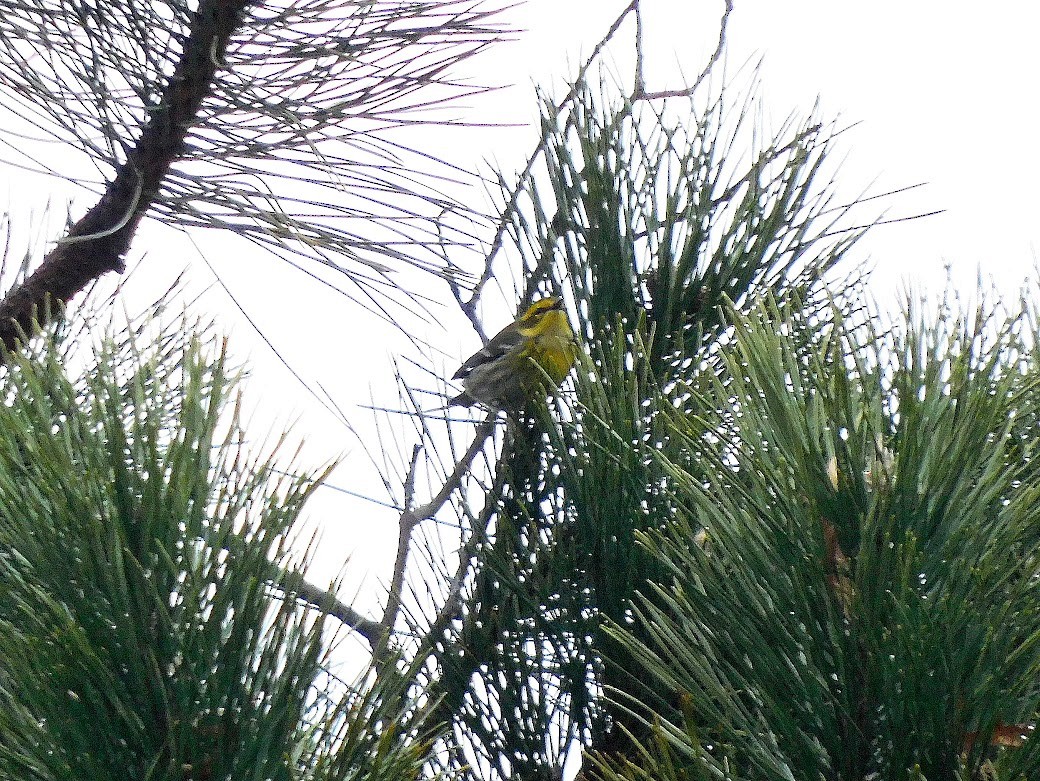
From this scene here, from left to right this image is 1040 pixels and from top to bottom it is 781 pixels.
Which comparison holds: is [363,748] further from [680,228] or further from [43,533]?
[680,228]

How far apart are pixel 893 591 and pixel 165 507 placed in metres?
0.55

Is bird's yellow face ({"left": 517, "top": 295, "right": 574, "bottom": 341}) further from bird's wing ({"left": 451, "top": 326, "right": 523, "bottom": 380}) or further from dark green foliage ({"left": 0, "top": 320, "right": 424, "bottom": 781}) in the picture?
dark green foliage ({"left": 0, "top": 320, "right": 424, "bottom": 781})

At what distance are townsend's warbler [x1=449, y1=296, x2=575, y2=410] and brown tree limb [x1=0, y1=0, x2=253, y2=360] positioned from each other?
18.6 inches

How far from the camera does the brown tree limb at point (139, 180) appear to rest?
129cm

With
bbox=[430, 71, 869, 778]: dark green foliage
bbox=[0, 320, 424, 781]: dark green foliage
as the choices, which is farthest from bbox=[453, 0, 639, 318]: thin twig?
bbox=[0, 320, 424, 781]: dark green foliage

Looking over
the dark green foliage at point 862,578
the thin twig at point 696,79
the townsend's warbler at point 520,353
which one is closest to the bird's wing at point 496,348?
the townsend's warbler at point 520,353

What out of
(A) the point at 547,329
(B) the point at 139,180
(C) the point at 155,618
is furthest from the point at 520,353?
(C) the point at 155,618

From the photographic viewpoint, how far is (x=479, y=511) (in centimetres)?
133

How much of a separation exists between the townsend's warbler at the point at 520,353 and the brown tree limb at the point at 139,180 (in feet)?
1.55

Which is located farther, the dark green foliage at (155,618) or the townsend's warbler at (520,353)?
the townsend's warbler at (520,353)

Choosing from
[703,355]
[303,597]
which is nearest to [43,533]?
[303,597]

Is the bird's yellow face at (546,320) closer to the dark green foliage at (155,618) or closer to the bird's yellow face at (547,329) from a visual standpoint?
the bird's yellow face at (547,329)

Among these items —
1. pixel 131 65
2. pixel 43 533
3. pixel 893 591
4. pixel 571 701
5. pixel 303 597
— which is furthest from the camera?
pixel 131 65

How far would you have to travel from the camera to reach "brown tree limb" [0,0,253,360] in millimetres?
1293
